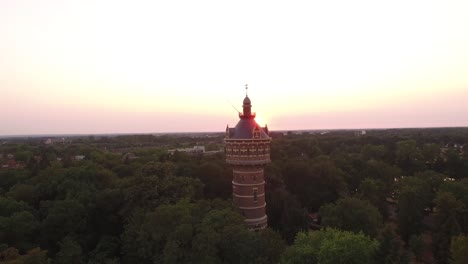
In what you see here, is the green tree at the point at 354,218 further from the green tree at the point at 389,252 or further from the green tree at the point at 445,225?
the green tree at the point at 389,252

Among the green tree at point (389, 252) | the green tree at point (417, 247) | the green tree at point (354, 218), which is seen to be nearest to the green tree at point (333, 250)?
the green tree at point (389, 252)

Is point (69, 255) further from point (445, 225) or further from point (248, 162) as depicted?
point (445, 225)

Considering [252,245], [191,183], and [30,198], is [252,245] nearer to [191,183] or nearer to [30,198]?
[191,183]

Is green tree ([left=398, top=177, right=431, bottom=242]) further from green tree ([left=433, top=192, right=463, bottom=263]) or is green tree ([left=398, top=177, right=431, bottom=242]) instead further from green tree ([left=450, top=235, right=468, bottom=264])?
green tree ([left=450, top=235, right=468, bottom=264])

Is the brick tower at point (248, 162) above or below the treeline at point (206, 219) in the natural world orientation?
above

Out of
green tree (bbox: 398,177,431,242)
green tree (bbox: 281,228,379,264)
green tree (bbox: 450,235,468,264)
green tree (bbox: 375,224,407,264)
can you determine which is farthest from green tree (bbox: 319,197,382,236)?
green tree (bbox: 375,224,407,264)

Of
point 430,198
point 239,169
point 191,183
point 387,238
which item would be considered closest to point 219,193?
point 191,183

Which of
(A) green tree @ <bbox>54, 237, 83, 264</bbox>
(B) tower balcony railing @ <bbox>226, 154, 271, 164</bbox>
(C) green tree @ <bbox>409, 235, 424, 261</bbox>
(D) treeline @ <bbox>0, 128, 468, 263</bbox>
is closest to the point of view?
(D) treeline @ <bbox>0, 128, 468, 263</bbox>

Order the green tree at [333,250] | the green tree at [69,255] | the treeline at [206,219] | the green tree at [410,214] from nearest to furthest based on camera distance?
the green tree at [333,250] < the treeline at [206,219] < the green tree at [69,255] < the green tree at [410,214]
